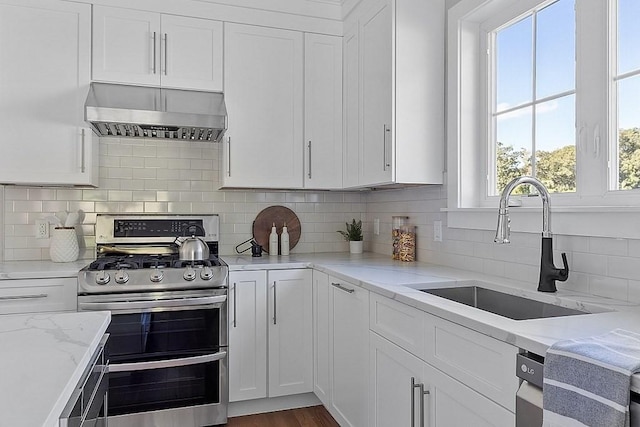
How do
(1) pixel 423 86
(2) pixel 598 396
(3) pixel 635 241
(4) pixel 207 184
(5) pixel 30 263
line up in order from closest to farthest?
(2) pixel 598 396
(3) pixel 635 241
(1) pixel 423 86
(5) pixel 30 263
(4) pixel 207 184

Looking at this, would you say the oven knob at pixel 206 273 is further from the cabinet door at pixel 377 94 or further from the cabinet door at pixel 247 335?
the cabinet door at pixel 377 94

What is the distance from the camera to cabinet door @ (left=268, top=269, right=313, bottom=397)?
9.07 feet

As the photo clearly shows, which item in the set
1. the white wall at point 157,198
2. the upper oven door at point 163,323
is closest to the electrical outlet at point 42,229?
the white wall at point 157,198

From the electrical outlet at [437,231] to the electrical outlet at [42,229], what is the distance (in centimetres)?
238

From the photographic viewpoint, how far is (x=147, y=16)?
9.25ft

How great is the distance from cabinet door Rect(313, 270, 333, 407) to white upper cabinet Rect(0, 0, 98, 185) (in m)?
1.48

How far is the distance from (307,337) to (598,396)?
2015mm

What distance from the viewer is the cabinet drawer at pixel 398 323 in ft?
5.51

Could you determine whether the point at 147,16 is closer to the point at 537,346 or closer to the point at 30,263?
the point at 30,263

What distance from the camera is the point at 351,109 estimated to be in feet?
10.00

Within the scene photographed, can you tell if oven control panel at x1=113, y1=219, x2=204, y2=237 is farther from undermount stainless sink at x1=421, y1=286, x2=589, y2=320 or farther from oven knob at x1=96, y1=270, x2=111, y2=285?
undermount stainless sink at x1=421, y1=286, x2=589, y2=320

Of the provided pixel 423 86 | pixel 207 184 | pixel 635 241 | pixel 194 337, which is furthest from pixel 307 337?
pixel 635 241

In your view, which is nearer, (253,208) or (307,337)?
(307,337)

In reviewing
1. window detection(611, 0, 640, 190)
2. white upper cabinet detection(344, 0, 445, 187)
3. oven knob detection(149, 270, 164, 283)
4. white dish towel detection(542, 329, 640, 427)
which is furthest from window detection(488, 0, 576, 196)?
oven knob detection(149, 270, 164, 283)
